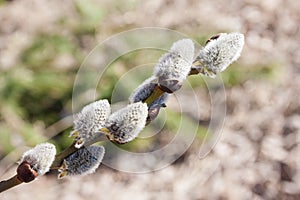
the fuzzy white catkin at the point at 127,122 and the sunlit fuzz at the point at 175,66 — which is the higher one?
the sunlit fuzz at the point at 175,66

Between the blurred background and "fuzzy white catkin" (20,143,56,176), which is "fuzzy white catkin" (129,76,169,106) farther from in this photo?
the blurred background

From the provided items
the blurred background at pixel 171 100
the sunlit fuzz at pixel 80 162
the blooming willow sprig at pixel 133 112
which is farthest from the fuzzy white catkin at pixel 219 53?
the blurred background at pixel 171 100

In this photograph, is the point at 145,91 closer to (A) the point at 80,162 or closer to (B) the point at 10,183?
(A) the point at 80,162

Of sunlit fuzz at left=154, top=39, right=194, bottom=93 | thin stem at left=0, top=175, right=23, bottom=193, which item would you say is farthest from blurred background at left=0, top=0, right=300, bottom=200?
sunlit fuzz at left=154, top=39, right=194, bottom=93

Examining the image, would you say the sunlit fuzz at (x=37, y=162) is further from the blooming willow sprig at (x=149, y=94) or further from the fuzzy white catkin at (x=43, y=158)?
the blooming willow sprig at (x=149, y=94)

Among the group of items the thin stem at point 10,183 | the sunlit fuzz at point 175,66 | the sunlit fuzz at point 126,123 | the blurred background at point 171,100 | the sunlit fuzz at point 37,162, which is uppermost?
the sunlit fuzz at point 175,66

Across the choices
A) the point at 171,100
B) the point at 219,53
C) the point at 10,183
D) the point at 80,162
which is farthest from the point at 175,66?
the point at 171,100
